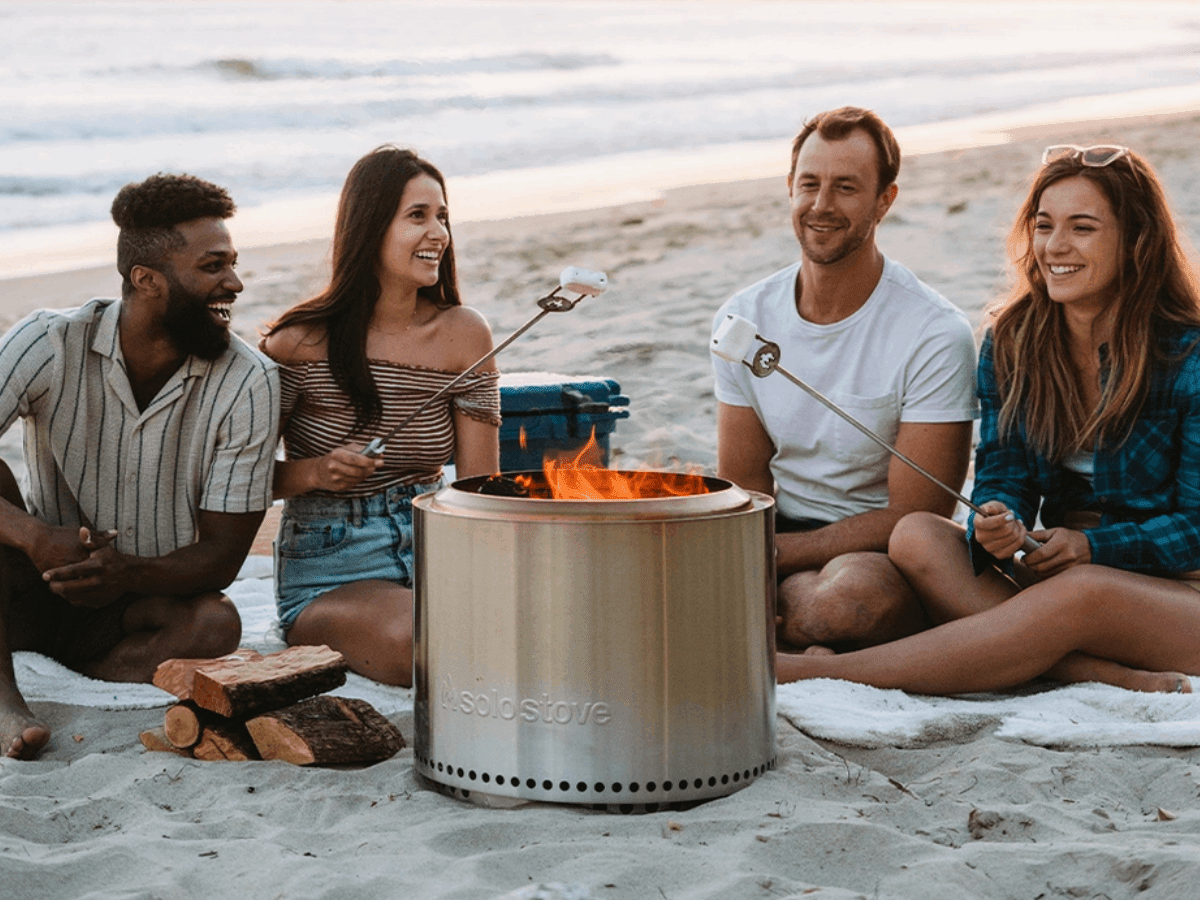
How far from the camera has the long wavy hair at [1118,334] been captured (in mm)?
3436

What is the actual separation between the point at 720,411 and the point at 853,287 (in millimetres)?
490

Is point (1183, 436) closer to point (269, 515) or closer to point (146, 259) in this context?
point (146, 259)

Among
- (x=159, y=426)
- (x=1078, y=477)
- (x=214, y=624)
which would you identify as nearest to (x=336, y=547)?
(x=214, y=624)

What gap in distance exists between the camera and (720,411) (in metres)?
4.04

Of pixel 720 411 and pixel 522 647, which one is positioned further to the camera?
pixel 720 411

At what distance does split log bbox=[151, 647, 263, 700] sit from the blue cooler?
161cm

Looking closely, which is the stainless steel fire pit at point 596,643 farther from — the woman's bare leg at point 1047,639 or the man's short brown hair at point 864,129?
the man's short brown hair at point 864,129

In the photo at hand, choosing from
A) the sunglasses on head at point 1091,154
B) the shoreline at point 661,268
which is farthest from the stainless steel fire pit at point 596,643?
the shoreline at point 661,268

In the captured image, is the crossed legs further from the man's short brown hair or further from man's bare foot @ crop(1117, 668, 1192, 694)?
the man's short brown hair

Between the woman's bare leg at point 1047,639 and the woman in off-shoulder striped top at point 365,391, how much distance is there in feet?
3.56

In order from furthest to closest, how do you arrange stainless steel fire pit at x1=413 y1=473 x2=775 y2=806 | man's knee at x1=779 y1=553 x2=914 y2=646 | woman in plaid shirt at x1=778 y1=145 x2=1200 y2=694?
man's knee at x1=779 y1=553 x2=914 y2=646 → woman in plaid shirt at x1=778 y1=145 x2=1200 y2=694 → stainless steel fire pit at x1=413 y1=473 x2=775 y2=806

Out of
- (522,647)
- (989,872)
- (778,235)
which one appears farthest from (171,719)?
(778,235)

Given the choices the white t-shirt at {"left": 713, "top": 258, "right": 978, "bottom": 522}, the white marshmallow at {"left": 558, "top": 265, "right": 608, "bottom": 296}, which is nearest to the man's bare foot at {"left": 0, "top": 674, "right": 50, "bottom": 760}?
the white marshmallow at {"left": 558, "top": 265, "right": 608, "bottom": 296}

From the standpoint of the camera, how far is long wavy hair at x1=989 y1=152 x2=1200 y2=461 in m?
3.44
